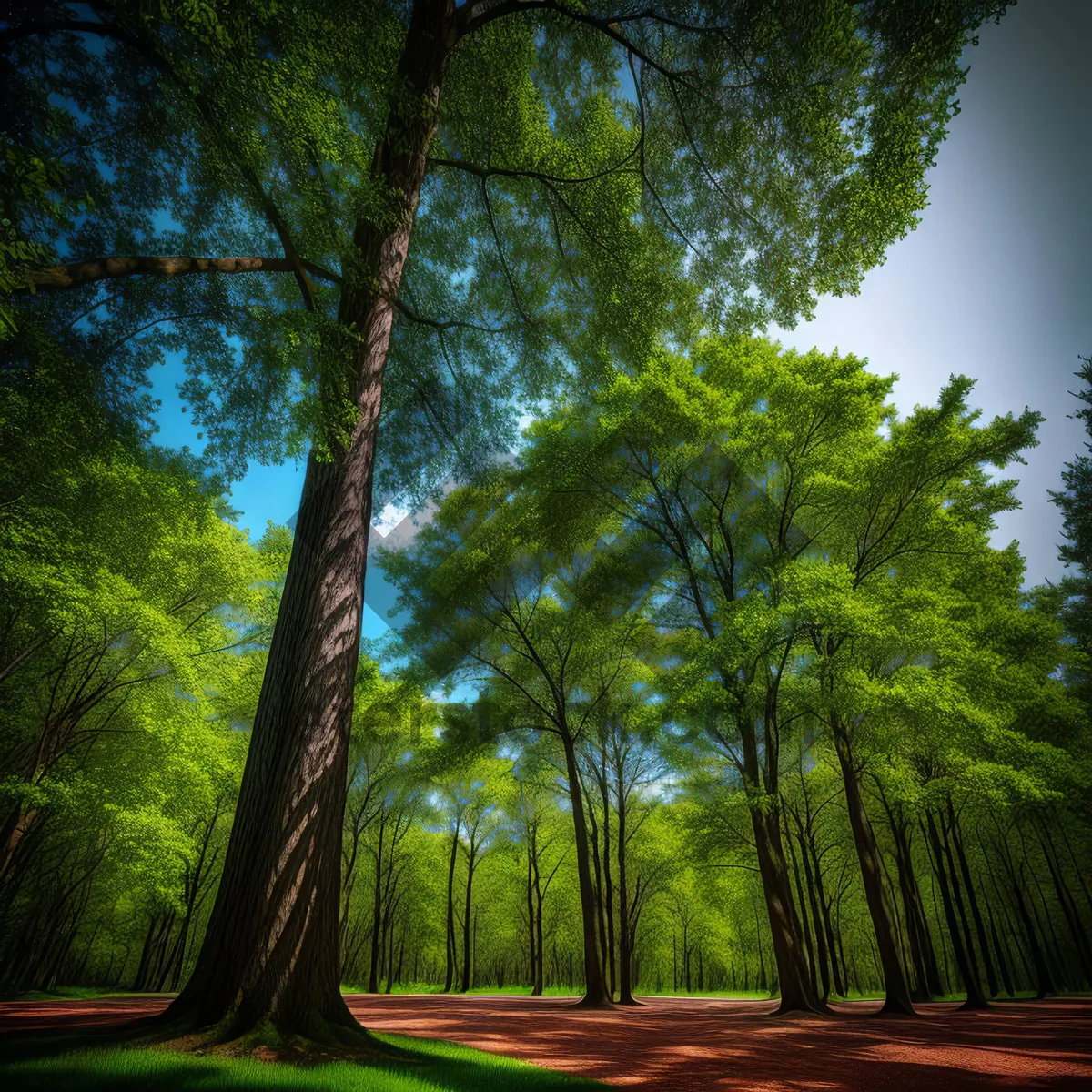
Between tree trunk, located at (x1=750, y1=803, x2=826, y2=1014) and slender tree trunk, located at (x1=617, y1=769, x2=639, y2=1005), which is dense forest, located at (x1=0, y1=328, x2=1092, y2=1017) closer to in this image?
tree trunk, located at (x1=750, y1=803, x2=826, y2=1014)

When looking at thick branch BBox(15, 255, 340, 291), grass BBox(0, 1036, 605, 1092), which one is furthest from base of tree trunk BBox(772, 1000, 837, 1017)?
thick branch BBox(15, 255, 340, 291)

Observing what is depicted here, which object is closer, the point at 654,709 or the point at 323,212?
the point at 323,212

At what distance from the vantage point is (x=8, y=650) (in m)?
11.4

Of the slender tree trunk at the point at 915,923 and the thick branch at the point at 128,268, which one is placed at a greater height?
the thick branch at the point at 128,268

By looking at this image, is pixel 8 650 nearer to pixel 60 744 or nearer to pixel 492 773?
pixel 60 744

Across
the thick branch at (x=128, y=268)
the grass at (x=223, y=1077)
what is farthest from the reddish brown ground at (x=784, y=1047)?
the thick branch at (x=128, y=268)

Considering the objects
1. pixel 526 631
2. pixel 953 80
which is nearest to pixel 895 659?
pixel 526 631

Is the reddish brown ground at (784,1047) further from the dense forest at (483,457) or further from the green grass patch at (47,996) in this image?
the green grass patch at (47,996)

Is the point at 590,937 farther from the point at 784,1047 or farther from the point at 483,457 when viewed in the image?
the point at 483,457

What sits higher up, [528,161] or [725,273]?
[528,161]

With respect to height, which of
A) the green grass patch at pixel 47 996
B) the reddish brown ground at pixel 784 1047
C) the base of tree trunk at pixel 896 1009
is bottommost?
the green grass patch at pixel 47 996

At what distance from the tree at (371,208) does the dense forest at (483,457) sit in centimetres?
4

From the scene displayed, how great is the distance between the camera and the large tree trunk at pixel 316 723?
11.4 ft

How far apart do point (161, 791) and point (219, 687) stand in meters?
2.85
